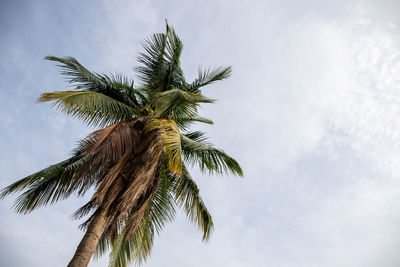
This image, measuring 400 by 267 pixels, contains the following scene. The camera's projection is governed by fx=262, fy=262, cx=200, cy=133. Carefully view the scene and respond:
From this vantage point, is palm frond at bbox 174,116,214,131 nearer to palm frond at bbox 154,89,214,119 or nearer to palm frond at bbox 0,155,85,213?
palm frond at bbox 154,89,214,119

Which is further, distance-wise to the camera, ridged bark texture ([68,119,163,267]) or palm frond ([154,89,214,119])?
palm frond ([154,89,214,119])

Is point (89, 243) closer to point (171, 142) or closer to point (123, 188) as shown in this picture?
point (123, 188)

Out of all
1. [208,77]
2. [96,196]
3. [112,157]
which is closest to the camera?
[96,196]

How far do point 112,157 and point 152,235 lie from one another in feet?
9.62

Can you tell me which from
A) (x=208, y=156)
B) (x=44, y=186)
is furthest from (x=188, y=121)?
(x=44, y=186)

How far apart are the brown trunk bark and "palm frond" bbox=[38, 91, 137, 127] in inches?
95.1

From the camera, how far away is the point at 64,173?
6520 mm

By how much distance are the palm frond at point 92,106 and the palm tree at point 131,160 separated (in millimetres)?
19

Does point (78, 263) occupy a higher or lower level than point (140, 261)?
lower

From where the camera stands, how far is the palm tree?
5.36m

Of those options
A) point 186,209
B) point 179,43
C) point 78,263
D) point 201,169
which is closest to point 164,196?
point 186,209

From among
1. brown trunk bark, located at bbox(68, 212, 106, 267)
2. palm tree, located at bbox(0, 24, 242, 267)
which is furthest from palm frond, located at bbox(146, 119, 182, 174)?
brown trunk bark, located at bbox(68, 212, 106, 267)

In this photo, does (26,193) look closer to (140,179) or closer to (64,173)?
(64,173)

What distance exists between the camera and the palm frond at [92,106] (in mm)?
5496
